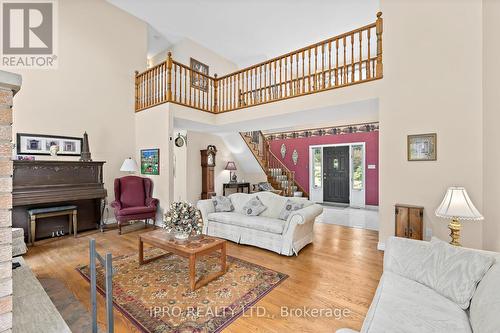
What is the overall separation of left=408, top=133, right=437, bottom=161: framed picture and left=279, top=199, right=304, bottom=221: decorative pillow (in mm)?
1774

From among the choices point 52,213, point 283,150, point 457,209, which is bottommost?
point 52,213

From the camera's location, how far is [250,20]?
6.07m

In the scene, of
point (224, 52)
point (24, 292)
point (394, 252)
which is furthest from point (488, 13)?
point (224, 52)

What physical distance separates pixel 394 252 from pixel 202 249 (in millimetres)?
1894

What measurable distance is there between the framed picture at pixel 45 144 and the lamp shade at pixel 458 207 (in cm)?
616

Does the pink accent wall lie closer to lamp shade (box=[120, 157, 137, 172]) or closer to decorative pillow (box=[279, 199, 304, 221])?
decorative pillow (box=[279, 199, 304, 221])

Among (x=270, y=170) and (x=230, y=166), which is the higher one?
(x=230, y=166)

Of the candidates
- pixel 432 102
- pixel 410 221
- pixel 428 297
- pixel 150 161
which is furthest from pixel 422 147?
pixel 150 161

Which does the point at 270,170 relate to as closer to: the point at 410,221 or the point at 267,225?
the point at 267,225

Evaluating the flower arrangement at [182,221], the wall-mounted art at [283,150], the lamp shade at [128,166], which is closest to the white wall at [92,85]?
the lamp shade at [128,166]

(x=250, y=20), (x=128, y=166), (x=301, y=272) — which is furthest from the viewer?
(x=250, y=20)

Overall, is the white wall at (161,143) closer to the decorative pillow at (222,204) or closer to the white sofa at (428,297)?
the decorative pillow at (222,204)

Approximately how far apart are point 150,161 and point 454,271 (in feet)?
17.4

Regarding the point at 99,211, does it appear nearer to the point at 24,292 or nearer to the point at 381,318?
the point at 24,292
